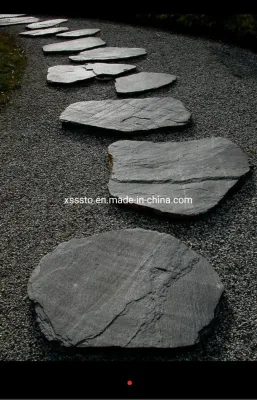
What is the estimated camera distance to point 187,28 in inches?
254

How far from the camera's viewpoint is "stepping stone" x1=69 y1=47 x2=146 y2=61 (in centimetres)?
511

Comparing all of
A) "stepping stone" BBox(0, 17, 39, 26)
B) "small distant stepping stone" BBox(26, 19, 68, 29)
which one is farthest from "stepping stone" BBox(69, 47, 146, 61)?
"stepping stone" BBox(0, 17, 39, 26)

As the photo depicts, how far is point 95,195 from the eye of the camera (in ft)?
8.45

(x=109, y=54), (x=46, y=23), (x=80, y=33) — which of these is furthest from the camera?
(x=46, y=23)

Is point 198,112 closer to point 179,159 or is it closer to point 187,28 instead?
point 179,159

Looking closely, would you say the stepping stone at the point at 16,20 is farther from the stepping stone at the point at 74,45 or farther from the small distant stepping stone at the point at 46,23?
the stepping stone at the point at 74,45

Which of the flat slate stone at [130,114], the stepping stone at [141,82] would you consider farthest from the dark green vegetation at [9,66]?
the stepping stone at [141,82]

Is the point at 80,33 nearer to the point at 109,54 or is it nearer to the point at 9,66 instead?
the point at 109,54

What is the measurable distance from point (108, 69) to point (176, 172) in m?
2.51

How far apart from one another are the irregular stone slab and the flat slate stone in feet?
1.09

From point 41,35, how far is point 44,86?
2548mm

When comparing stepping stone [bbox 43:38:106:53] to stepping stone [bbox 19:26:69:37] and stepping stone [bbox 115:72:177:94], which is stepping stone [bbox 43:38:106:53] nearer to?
stepping stone [bbox 19:26:69:37]

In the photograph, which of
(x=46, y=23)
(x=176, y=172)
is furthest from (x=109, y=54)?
(x=176, y=172)

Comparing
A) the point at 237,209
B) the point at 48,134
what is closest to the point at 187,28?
the point at 48,134
